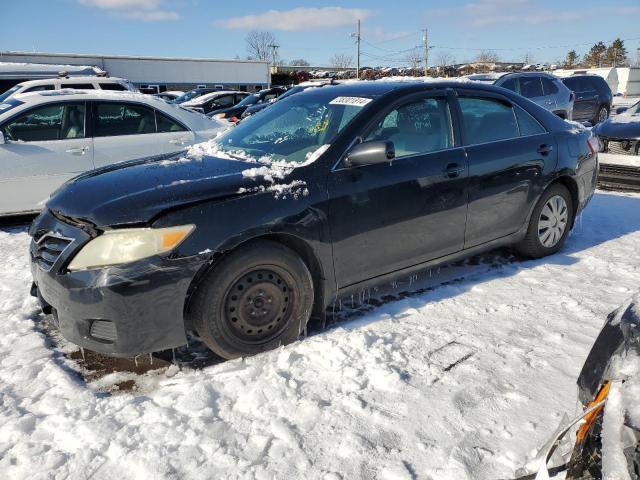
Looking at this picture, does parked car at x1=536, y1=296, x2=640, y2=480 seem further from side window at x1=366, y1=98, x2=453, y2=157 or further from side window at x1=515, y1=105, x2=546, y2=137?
side window at x1=515, y1=105, x2=546, y2=137

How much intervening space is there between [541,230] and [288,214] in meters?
2.75

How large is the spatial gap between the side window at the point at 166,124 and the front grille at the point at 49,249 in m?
3.94

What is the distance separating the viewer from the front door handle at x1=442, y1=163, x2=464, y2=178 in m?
3.85

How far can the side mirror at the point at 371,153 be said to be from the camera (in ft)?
10.8

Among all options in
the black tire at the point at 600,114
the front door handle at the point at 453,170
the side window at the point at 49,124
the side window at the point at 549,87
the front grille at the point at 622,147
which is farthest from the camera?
the black tire at the point at 600,114

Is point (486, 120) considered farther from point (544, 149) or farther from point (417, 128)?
point (417, 128)

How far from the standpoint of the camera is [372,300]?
4000 millimetres

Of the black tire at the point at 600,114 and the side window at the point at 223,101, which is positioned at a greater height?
the side window at the point at 223,101

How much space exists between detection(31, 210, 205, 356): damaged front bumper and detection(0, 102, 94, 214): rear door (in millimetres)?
3590

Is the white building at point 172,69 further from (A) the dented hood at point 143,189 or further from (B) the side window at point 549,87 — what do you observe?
(A) the dented hood at point 143,189

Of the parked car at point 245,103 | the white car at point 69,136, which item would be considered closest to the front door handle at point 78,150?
the white car at point 69,136

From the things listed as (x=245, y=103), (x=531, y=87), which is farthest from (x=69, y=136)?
(x=245, y=103)

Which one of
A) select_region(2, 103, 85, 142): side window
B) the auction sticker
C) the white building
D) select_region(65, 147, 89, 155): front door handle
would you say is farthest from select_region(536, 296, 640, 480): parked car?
the white building

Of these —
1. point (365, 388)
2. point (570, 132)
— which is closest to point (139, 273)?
point (365, 388)
